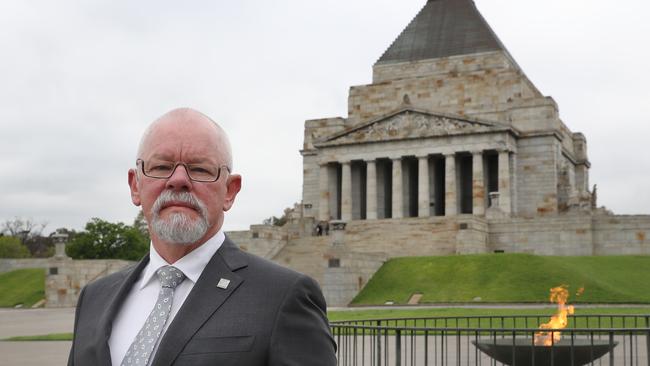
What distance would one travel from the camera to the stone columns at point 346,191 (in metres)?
66.8

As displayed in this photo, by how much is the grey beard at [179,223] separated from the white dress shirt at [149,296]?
0.10m

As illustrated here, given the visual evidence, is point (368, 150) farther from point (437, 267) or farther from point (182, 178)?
point (182, 178)

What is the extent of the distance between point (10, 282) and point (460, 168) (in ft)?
108

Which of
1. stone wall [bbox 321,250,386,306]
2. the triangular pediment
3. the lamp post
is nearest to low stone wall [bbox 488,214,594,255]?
the triangular pediment

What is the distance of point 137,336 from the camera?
158 inches

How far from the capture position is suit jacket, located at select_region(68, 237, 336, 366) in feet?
12.5

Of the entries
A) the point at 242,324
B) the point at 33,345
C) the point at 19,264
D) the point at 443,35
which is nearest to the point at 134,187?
the point at 242,324

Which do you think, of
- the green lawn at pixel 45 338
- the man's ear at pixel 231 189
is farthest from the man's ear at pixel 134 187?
the green lawn at pixel 45 338

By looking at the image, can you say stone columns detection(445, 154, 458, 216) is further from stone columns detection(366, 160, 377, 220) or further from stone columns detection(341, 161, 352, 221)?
stone columns detection(341, 161, 352, 221)

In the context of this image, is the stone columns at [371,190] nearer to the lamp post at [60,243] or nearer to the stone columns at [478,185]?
the stone columns at [478,185]

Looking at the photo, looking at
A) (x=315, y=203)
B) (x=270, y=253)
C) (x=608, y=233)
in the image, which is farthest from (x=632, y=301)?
(x=315, y=203)

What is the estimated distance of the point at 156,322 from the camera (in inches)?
158

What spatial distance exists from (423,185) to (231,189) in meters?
60.6

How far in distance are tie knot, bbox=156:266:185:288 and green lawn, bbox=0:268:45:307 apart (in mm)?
43368
